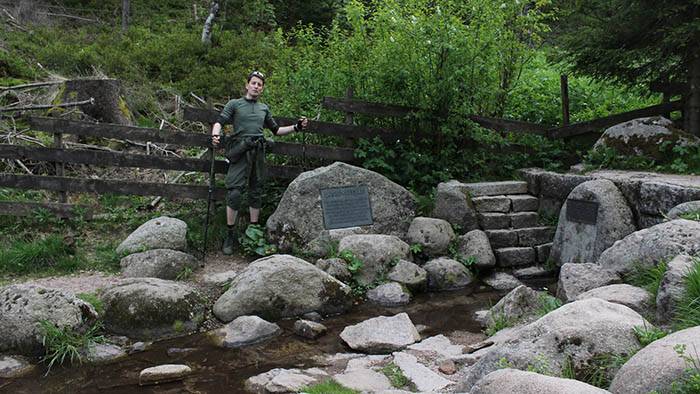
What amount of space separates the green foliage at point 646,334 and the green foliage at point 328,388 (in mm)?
1930

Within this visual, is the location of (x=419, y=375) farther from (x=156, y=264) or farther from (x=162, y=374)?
(x=156, y=264)

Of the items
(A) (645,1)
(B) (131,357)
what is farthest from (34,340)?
(A) (645,1)

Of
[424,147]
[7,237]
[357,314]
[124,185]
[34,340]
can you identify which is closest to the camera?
[34,340]

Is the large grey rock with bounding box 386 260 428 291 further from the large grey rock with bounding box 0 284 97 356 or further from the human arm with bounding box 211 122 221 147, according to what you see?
the large grey rock with bounding box 0 284 97 356

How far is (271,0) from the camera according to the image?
21.5 metres

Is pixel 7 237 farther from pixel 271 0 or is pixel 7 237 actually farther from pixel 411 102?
pixel 271 0

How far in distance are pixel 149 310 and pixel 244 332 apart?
101 centimetres

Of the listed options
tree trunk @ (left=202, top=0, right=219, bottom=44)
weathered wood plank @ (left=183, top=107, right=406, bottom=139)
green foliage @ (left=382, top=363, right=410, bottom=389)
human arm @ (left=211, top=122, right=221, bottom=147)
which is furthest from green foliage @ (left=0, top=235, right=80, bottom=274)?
tree trunk @ (left=202, top=0, right=219, bottom=44)

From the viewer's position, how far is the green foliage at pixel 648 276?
4035mm

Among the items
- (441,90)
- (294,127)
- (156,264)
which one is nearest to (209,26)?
(294,127)

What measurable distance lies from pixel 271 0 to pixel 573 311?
20764 mm

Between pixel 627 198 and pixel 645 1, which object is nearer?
pixel 627 198

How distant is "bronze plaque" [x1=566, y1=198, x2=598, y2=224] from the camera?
21.8 ft

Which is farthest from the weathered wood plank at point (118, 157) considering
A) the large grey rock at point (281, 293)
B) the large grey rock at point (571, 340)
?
the large grey rock at point (571, 340)
